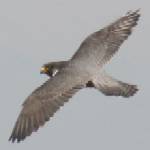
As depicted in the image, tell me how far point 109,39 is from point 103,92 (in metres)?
2.05

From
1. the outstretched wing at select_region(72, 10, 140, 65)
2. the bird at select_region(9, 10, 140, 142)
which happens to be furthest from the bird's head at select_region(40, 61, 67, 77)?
the outstretched wing at select_region(72, 10, 140, 65)

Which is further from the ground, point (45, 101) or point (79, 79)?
point (79, 79)

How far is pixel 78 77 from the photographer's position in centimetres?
1916

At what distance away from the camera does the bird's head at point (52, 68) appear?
2039cm

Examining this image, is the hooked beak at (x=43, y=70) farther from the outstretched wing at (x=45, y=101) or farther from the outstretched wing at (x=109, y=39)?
the outstretched wing at (x=45, y=101)

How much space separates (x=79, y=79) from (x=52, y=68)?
1699 mm

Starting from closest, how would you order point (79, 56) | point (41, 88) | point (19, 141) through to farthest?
1. point (19, 141)
2. point (41, 88)
3. point (79, 56)

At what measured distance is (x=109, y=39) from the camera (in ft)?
69.7

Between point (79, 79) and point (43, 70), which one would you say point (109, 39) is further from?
point (79, 79)

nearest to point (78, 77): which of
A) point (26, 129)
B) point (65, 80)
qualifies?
point (65, 80)

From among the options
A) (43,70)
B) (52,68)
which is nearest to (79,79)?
(52,68)

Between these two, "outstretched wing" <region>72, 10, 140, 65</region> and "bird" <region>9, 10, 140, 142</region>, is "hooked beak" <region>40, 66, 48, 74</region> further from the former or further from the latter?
"outstretched wing" <region>72, 10, 140, 65</region>

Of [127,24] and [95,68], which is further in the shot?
[127,24]

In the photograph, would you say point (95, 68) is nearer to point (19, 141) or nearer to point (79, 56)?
point (79, 56)
